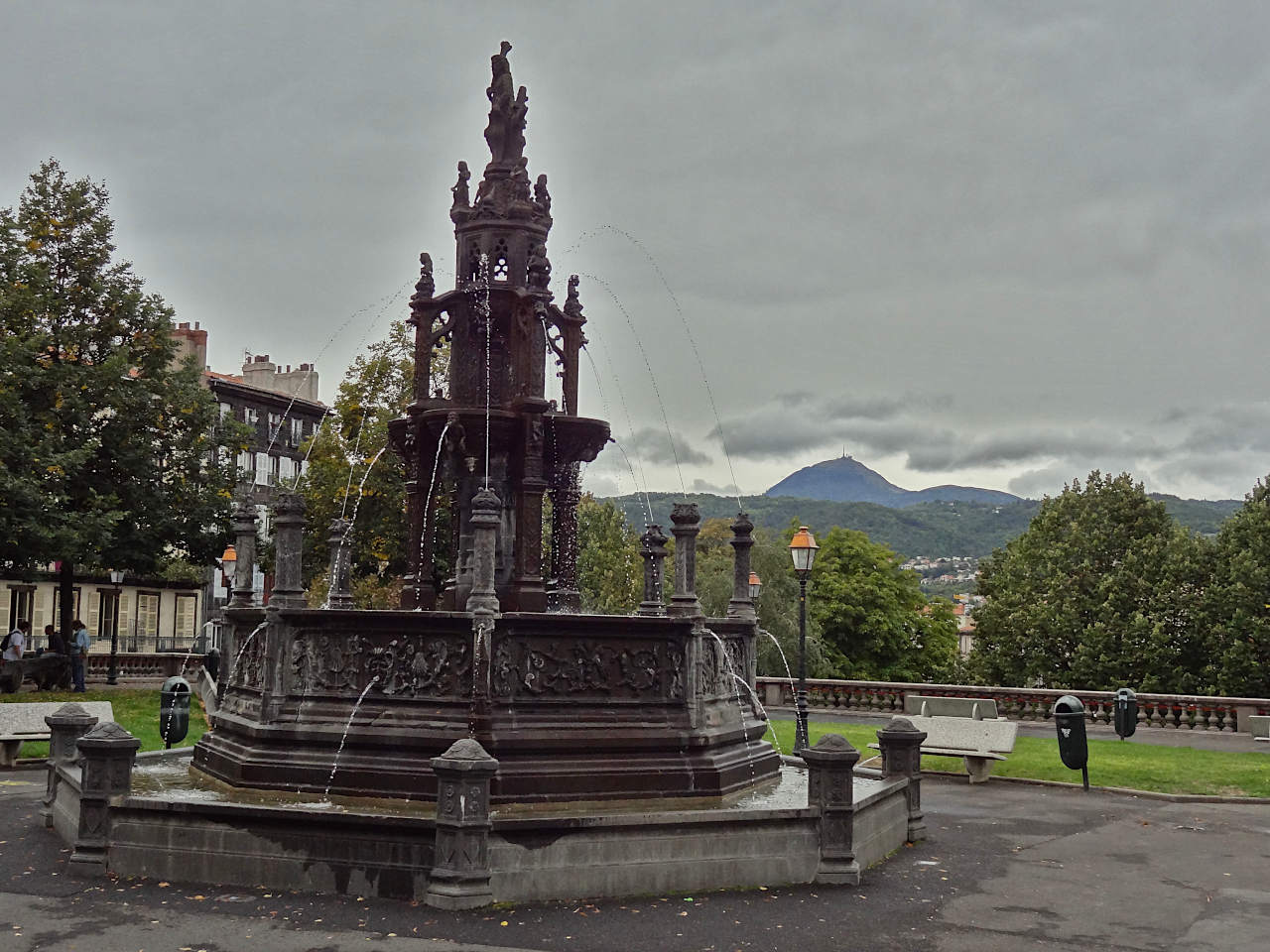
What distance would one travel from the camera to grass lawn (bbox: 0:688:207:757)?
22.4 m

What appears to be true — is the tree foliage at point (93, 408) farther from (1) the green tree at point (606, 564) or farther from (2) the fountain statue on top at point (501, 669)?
(1) the green tree at point (606, 564)

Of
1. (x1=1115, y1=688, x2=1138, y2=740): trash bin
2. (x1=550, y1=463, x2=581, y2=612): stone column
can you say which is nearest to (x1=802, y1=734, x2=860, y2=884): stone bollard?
(x1=550, y1=463, x2=581, y2=612): stone column

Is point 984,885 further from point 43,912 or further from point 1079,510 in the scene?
point 1079,510

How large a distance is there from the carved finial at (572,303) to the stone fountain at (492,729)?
0.04 meters

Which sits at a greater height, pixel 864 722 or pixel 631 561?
pixel 631 561

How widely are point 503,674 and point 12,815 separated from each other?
6453 millimetres

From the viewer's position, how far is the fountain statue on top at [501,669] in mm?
12508

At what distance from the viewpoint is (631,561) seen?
2186 inches

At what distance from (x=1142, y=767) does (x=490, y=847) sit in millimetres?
14226

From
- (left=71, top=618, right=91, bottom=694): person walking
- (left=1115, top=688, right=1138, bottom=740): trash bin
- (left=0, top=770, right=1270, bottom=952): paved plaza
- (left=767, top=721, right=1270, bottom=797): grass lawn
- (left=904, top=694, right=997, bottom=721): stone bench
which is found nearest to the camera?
(left=0, top=770, right=1270, bottom=952): paved plaza

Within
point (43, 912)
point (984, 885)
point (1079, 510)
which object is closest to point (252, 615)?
point (43, 912)

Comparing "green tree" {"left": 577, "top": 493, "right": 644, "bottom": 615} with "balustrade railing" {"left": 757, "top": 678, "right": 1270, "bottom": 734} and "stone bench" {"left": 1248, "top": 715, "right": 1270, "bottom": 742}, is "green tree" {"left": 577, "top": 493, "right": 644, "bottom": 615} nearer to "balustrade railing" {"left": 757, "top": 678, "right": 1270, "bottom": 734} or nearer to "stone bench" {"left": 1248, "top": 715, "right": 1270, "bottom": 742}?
"balustrade railing" {"left": 757, "top": 678, "right": 1270, "bottom": 734}

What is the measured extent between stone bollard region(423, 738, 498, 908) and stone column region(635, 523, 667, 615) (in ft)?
22.6

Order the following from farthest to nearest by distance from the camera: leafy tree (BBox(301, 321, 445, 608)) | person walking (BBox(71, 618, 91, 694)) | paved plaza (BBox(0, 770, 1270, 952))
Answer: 1. leafy tree (BBox(301, 321, 445, 608))
2. person walking (BBox(71, 618, 91, 694))
3. paved plaza (BBox(0, 770, 1270, 952))
